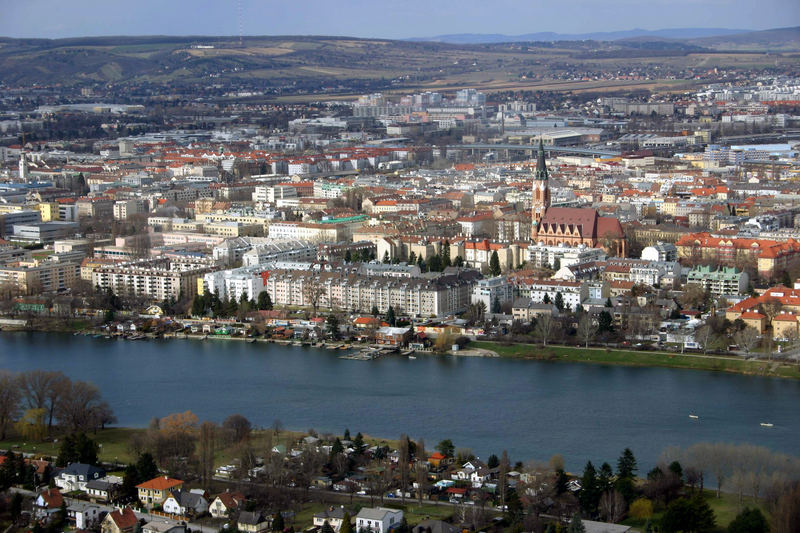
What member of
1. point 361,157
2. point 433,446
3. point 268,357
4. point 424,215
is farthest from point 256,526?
point 361,157

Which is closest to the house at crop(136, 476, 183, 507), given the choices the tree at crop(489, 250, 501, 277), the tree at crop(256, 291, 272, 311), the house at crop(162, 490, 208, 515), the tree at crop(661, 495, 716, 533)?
the house at crop(162, 490, 208, 515)

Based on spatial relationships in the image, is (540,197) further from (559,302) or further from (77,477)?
(77,477)

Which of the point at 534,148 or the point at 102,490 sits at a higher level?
the point at 534,148

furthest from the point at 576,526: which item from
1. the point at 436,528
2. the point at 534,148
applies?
the point at 534,148

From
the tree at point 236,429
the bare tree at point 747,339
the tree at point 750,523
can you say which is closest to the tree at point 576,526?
the tree at point 750,523

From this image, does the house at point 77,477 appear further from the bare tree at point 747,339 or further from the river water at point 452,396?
the bare tree at point 747,339

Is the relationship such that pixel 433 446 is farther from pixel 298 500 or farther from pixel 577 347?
pixel 577 347
